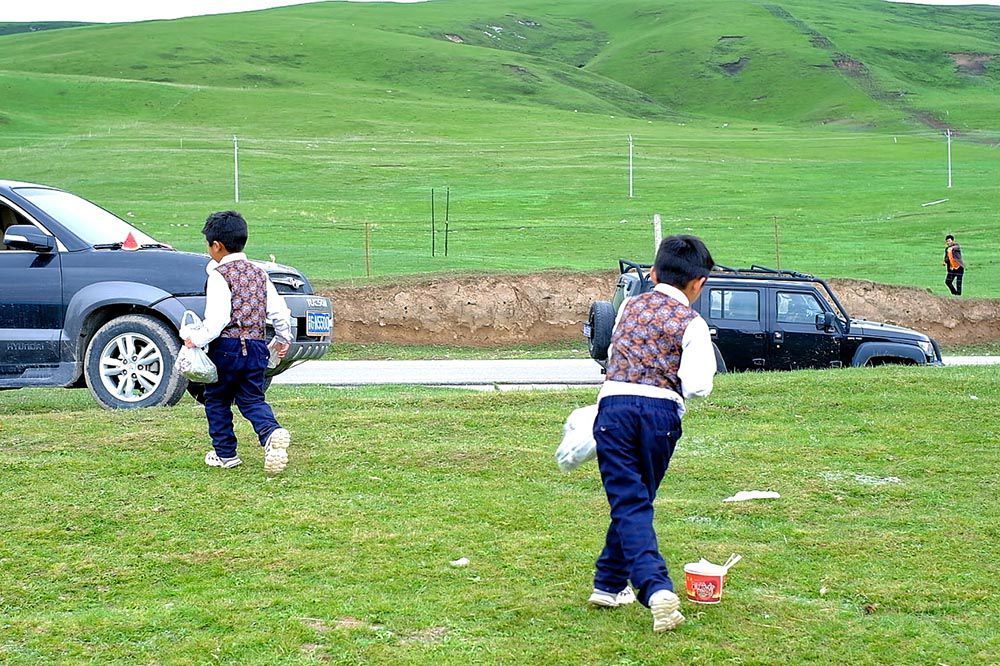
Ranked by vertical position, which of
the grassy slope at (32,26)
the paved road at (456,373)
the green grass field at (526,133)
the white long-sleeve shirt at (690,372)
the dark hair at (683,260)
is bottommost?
the paved road at (456,373)

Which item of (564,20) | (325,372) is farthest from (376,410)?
(564,20)

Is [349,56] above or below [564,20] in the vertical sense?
below

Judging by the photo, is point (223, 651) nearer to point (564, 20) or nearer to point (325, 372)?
point (325, 372)

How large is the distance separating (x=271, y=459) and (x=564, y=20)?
160522 millimetres

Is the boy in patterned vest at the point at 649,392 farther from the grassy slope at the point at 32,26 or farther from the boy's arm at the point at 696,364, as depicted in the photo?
the grassy slope at the point at 32,26

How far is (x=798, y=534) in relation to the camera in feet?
23.4

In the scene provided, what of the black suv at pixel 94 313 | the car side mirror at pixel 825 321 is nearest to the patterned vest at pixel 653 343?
the black suv at pixel 94 313

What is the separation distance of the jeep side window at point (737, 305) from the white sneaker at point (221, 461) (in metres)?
9.00

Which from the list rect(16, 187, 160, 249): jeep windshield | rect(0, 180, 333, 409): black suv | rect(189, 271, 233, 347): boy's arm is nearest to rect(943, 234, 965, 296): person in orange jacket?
rect(0, 180, 333, 409): black suv

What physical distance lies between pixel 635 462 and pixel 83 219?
23.8 ft

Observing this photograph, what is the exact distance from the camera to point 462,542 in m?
6.91

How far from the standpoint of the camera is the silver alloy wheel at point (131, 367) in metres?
10.5

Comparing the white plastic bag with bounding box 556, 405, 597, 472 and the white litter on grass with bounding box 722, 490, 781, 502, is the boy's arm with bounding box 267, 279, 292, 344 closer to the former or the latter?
the white plastic bag with bounding box 556, 405, 597, 472

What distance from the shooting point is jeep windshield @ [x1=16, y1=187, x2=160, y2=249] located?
431 inches
